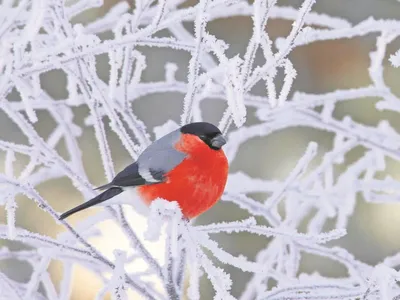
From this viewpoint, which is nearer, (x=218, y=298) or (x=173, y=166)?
(x=218, y=298)

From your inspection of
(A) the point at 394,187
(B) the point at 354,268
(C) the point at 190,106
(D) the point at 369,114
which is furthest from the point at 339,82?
(C) the point at 190,106

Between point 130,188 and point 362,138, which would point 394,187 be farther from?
point 130,188

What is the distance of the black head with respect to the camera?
2.38 meters

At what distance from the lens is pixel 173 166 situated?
244cm

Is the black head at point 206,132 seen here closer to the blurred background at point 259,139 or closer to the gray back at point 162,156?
the gray back at point 162,156

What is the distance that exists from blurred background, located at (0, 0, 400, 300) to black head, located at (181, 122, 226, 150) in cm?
422

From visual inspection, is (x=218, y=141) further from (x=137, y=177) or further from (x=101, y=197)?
(x=101, y=197)

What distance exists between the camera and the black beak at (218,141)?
231 centimetres

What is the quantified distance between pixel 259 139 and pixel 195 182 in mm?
4881

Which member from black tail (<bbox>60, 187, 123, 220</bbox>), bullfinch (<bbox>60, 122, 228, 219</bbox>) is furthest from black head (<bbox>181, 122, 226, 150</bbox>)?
black tail (<bbox>60, 187, 123, 220</bbox>)

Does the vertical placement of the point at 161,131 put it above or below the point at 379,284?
above

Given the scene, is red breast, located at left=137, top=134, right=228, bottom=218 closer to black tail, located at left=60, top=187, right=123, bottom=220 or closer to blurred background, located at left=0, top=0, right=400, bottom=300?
black tail, located at left=60, top=187, right=123, bottom=220

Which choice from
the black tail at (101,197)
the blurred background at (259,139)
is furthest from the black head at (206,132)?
the blurred background at (259,139)

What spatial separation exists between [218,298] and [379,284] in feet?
1.27
